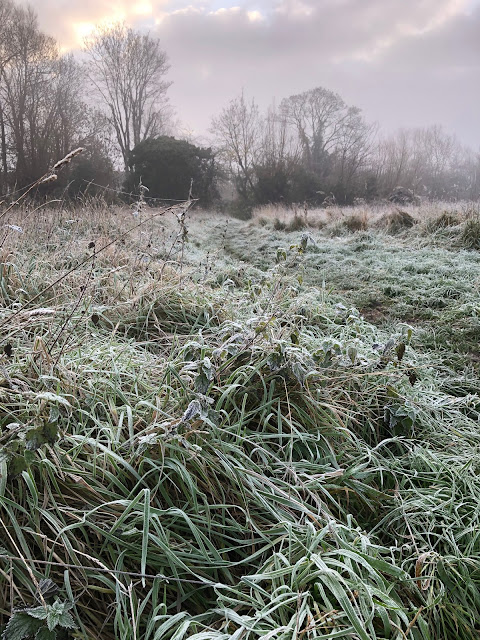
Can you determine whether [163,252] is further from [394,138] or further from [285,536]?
Answer: [394,138]

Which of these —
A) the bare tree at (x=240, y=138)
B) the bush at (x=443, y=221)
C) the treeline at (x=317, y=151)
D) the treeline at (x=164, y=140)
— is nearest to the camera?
the bush at (x=443, y=221)

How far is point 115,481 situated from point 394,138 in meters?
16.3

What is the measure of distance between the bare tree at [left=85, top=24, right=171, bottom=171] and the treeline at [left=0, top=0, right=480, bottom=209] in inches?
1.3

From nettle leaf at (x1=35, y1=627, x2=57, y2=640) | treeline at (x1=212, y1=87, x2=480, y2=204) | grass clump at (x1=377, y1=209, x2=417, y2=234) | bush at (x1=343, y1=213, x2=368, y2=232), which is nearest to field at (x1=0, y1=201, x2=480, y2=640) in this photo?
nettle leaf at (x1=35, y1=627, x2=57, y2=640)

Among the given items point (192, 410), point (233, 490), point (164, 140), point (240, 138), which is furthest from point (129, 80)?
point (233, 490)

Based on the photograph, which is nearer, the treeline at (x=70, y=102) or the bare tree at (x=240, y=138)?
the treeline at (x=70, y=102)

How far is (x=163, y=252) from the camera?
17.0 ft

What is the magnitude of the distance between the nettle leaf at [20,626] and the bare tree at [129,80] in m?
11.6

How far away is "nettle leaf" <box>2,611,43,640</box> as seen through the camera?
89cm

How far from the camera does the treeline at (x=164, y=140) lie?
960cm

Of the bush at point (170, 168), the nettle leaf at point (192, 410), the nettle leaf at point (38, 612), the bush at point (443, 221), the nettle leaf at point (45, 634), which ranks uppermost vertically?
the bush at point (170, 168)

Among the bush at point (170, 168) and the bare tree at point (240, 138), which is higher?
the bare tree at point (240, 138)

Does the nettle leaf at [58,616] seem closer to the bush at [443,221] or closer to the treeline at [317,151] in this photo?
the bush at [443,221]

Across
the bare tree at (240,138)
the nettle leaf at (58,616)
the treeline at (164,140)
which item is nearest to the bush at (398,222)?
the treeline at (164,140)
